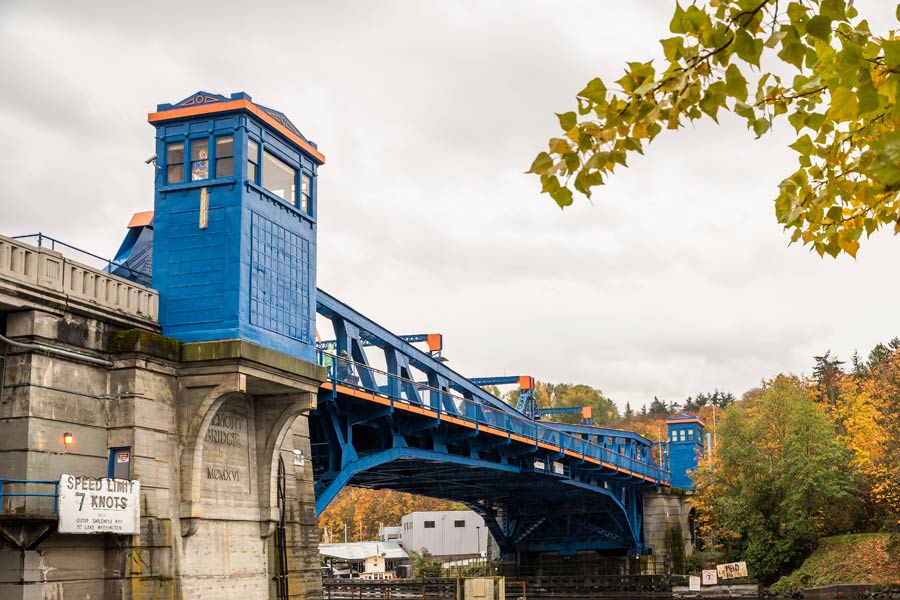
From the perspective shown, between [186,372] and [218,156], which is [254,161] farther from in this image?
[186,372]

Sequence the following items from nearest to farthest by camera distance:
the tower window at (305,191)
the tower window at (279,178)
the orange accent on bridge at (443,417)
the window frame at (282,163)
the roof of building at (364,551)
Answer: the window frame at (282,163) < the tower window at (279,178) < the tower window at (305,191) < the orange accent on bridge at (443,417) < the roof of building at (364,551)

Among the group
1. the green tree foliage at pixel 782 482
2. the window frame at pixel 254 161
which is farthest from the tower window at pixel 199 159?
the green tree foliage at pixel 782 482

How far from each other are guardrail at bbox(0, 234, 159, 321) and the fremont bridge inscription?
319 centimetres

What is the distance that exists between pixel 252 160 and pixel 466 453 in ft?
93.2

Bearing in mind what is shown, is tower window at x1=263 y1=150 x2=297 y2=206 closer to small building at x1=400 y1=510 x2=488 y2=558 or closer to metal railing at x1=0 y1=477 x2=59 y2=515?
metal railing at x1=0 y1=477 x2=59 y2=515

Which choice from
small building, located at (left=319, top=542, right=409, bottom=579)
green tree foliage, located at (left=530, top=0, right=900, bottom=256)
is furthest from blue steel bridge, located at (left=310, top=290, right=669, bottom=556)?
small building, located at (left=319, top=542, right=409, bottom=579)

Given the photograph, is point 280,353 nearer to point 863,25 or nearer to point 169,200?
point 169,200

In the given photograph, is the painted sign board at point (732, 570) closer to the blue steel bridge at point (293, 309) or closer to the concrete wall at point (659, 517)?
the blue steel bridge at point (293, 309)

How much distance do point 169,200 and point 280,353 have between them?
4.94 m

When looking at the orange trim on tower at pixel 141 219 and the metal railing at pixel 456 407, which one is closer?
the orange trim on tower at pixel 141 219

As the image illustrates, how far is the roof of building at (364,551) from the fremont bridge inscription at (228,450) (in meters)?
90.2

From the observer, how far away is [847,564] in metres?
64.2

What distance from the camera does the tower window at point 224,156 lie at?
26.3m

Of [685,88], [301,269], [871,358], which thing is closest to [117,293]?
[301,269]
